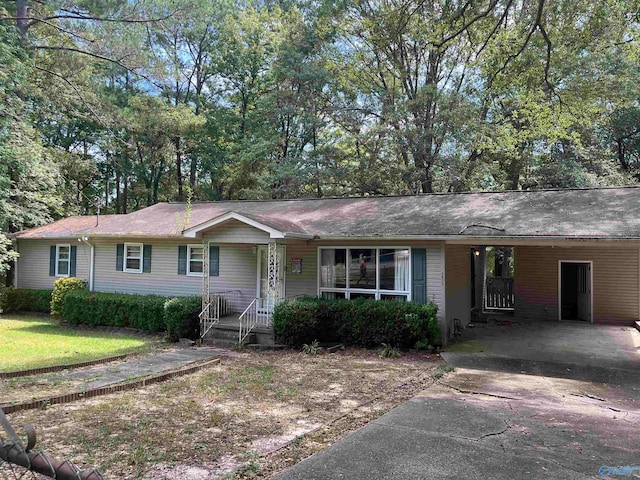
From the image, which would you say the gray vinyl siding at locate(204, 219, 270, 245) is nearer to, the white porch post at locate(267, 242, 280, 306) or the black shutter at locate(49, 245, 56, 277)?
the white porch post at locate(267, 242, 280, 306)

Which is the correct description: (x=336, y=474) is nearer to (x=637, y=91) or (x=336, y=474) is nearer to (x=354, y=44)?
(x=637, y=91)

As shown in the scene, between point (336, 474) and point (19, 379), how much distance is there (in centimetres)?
615

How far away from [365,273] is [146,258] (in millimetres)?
7308

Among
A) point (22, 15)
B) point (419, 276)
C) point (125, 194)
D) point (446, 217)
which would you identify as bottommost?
point (419, 276)

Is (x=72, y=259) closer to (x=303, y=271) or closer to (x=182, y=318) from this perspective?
(x=182, y=318)

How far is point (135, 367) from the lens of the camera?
816 centimetres

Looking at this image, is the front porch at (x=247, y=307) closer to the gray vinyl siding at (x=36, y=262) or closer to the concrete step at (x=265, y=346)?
the concrete step at (x=265, y=346)

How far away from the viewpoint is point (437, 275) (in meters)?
10.0

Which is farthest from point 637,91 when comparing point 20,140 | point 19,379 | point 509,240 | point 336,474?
point 20,140

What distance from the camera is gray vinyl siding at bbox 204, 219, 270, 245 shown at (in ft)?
34.0

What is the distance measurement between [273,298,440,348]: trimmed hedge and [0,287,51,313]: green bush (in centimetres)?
1012

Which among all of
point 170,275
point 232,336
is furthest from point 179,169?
point 232,336

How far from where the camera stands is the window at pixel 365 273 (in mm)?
10445

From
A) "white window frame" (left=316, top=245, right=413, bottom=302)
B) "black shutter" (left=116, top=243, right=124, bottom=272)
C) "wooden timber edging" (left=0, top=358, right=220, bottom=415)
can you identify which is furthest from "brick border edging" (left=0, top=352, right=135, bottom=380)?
"black shutter" (left=116, top=243, right=124, bottom=272)
